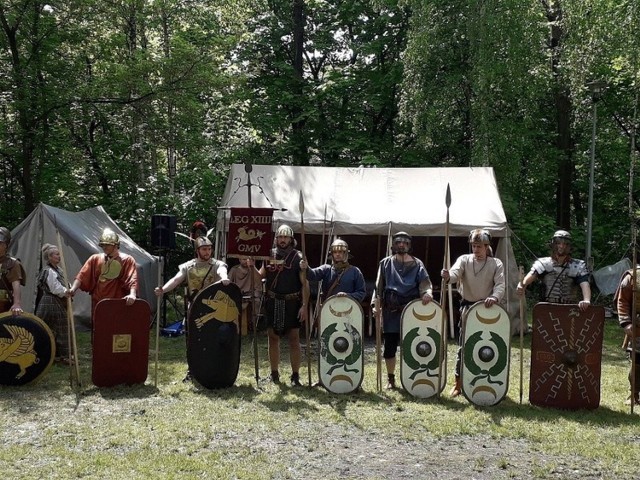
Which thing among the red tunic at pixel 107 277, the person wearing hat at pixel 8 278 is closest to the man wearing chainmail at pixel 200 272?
the red tunic at pixel 107 277

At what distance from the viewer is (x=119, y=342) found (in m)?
5.80

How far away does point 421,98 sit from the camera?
12.4 m

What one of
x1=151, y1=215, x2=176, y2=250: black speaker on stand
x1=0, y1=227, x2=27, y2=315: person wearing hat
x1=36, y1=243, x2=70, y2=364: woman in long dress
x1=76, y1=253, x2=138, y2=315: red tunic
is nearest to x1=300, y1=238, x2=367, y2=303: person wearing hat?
x1=76, y1=253, x2=138, y2=315: red tunic

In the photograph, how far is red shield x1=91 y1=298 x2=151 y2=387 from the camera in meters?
5.76

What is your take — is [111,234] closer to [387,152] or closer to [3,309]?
[3,309]

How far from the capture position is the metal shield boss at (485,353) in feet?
17.9

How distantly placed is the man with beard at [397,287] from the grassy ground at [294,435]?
44 centimetres

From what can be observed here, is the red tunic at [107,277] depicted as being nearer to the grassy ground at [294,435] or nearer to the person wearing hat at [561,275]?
the grassy ground at [294,435]

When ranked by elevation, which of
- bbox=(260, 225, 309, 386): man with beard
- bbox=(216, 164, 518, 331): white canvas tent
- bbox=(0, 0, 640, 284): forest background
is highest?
bbox=(0, 0, 640, 284): forest background

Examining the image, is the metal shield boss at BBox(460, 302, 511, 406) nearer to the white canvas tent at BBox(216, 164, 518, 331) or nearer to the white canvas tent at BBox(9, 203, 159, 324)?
the white canvas tent at BBox(216, 164, 518, 331)

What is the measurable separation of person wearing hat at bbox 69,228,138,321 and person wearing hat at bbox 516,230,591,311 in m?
3.21

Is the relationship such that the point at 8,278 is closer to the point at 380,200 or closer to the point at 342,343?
the point at 342,343

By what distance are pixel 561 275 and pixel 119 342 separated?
3.52 meters

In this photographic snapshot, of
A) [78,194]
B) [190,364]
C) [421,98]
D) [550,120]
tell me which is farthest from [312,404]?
[550,120]
